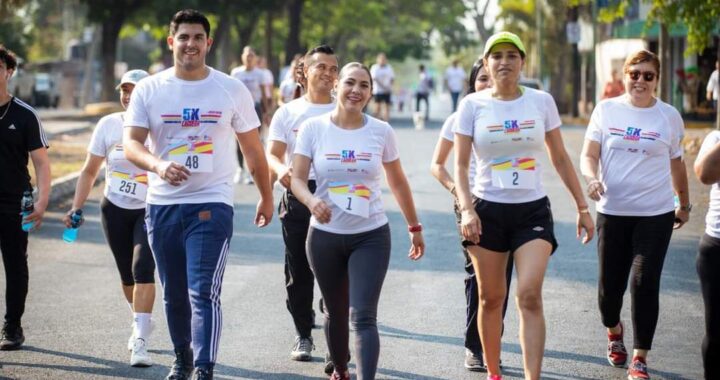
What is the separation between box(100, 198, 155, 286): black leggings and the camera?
8031 mm

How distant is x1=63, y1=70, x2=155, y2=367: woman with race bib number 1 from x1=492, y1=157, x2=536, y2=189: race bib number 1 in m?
2.35

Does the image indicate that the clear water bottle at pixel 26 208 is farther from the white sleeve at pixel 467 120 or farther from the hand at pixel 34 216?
the white sleeve at pixel 467 120

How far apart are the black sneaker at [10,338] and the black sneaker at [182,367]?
6.01 ft

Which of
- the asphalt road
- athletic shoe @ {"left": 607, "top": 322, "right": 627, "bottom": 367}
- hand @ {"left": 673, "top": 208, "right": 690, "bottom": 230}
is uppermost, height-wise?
hand @ {"left": 673, "top": 208, "right": 690, "bottom": 230}

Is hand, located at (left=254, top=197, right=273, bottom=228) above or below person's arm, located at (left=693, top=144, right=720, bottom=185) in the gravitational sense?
below

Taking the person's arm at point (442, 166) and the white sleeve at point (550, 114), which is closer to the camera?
the white sleeve at point (550, 114)

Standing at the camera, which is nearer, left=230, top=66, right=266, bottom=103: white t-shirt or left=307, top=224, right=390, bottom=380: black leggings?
left=307, top=224, right=390, bottom=380: black leggings

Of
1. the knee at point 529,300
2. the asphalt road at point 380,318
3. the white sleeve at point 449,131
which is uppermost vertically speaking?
the white sleeve at point 449,131

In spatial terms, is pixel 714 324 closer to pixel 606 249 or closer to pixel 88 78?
pixel 606 249

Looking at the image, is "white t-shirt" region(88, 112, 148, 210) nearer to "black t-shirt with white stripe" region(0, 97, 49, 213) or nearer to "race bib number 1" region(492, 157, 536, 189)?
"black t-shirt with white stripe" region(0, 97, 49, 213)

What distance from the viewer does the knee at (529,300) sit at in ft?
21.8

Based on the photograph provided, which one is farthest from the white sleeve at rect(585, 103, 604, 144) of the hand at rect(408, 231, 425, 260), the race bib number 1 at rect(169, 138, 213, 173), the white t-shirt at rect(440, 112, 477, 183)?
the race bib number 1 at rect(169, 138, 213, 173)

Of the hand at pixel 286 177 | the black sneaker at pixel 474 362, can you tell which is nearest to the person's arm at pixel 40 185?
the hand at pixel 286 177

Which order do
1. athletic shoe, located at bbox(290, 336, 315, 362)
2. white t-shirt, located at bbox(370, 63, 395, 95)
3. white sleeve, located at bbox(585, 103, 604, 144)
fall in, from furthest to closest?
white t-shirt, located at bbox(370, 63, 395, 95) → athletic shoe, located at bbox(290, 336, 315, 362) → white sleeve, located at bbox(585, 103, 604, 144)
